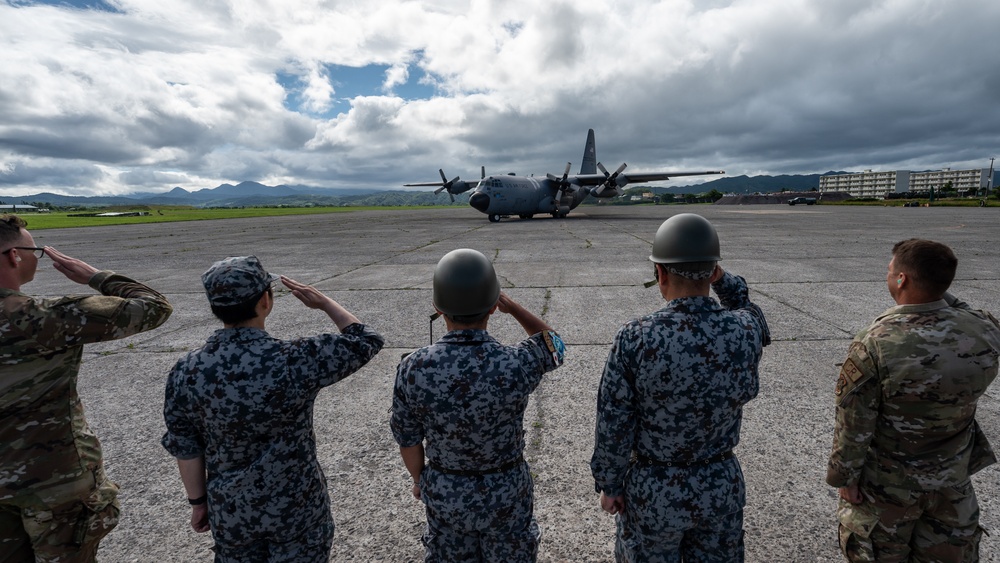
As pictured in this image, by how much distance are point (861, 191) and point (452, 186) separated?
18763cm

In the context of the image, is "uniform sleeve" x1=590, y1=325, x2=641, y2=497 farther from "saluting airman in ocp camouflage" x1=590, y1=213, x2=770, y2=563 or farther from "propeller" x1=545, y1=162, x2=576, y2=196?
"propeller" x1=545, y1=162, x2=576, y2=196

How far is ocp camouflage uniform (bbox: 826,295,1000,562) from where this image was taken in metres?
2.17

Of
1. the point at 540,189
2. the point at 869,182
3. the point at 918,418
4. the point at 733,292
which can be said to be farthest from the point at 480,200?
the point at 869,182

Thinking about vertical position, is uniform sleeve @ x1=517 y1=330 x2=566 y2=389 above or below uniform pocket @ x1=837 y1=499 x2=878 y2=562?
above

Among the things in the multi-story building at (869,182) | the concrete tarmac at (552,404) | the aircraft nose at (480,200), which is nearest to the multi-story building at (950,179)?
the multi-story building at (869,182)

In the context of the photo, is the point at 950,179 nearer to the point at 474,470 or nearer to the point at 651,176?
the point at 651,176

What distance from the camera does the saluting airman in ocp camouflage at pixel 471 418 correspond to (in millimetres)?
2092

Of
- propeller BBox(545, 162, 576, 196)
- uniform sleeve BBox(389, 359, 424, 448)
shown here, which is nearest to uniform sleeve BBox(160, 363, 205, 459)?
uniform sleeve BBox(389, 359, 424, 448)

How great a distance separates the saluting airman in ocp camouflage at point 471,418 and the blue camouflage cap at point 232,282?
0.77 metres

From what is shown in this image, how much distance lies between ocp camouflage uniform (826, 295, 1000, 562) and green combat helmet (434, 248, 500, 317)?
183 cm

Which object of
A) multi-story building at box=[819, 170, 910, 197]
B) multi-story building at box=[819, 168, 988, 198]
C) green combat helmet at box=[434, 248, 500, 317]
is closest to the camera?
green combat helmet at box=[434, 248, 500, 317]

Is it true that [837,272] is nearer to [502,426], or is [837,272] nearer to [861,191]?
[502,426]

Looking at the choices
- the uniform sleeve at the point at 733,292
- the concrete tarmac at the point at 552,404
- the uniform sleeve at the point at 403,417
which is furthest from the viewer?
the concrete tarmac at the point at 552,404

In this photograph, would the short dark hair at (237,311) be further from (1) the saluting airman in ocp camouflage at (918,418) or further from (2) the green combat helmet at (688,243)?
(1) the saluting airman in ocp camouflage at (918,418)
